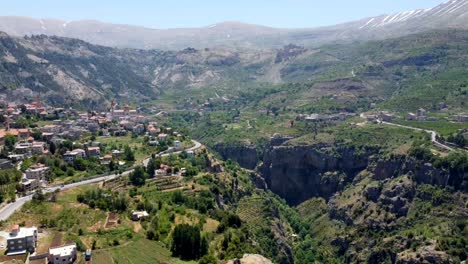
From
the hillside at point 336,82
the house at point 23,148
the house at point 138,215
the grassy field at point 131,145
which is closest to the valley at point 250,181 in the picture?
the house at point 138,215

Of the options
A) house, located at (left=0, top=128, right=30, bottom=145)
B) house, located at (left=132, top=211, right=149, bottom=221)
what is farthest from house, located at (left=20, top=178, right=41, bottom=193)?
house, located at (left=0, top=128, right=30, bottom=145)

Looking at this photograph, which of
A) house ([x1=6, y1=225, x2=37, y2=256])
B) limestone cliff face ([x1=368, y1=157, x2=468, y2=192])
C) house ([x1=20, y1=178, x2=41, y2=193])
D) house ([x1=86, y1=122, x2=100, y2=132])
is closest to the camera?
house ([x1=6, y1=225, x2=37, y2=256])

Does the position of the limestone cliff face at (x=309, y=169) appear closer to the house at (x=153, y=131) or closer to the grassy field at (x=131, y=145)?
the house at (x=153, y=131)

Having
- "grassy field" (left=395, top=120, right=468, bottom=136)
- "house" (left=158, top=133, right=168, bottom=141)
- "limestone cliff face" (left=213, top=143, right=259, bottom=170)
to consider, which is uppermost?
"house" (left=158, top=133, right=168, bottom=141)

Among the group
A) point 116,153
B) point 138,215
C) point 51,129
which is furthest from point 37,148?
point 138,215

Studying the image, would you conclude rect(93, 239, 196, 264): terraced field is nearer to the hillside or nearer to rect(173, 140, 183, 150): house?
rect(173, 140, 183, 150): house

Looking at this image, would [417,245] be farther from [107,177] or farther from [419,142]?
[107,177]

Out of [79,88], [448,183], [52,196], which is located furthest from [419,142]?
[79,88]
